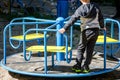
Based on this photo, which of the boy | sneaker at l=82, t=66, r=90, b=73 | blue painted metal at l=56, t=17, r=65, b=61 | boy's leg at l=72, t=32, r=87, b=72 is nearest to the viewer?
the boy

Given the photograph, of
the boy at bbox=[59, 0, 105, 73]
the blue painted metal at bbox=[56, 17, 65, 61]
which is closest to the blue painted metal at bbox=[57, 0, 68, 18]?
the blue painted metal at bbox=[56, 17, 65, 61]

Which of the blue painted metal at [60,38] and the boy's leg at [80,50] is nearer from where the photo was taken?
the boy's leg at [80,50]

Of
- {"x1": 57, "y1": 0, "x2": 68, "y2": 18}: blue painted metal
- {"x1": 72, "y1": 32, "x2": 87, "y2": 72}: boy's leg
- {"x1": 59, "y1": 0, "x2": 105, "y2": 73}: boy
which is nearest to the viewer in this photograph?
{"x1": 59, "y1": 0, "x2": 105, "y2": 73}: boy

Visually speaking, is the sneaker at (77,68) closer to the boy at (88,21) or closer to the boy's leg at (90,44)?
the boy's leg at (90,44)

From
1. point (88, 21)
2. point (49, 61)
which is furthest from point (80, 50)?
point (49, 61)

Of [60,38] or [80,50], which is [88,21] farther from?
[60,38]

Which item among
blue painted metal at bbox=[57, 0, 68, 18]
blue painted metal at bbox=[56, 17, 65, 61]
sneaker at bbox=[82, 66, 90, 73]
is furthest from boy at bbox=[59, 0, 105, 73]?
blue painted metal at bbox=[57, 0, 68, 18]

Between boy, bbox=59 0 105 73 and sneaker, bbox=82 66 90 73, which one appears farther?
sneaker, bbox=82 66 90 73

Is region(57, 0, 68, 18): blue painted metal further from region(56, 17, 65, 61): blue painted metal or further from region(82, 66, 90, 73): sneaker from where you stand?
region(82, 66, 90, 73): sneaker

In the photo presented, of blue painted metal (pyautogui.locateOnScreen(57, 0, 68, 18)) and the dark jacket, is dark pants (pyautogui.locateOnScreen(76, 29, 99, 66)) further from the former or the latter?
blue painted metal (pyautogui.locateOnScreen(57, 0, 68, 18))

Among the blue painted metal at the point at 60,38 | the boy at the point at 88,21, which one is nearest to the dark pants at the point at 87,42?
the boy at the point at 88,21

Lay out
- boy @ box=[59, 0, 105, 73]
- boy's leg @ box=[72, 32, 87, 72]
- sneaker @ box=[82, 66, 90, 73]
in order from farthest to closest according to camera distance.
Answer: sneaker @ box=[82, 66, 90, 73], boy's leg @ box=[72, 32, 87, 72], boy @ box=[59, 0, 105, 73]

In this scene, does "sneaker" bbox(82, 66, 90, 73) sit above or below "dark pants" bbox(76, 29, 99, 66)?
below

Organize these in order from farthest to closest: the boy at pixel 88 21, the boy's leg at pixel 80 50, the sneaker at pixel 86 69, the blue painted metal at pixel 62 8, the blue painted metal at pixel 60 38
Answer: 1. the blue painted metal at pixel 62 8
2. the blue painted metal at pixel 60 38
3. the sneaker at pixel 86 69
4. the boy's leg at pixel 80 50
5. the boy at pixel 88 21
